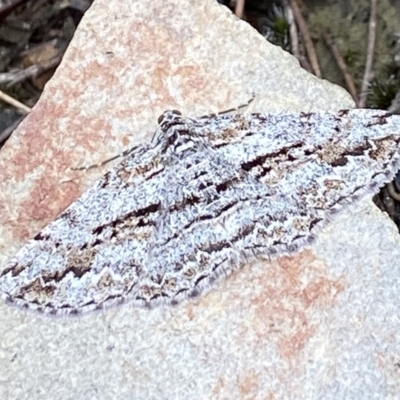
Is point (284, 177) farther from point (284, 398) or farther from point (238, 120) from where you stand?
point (284, 398)

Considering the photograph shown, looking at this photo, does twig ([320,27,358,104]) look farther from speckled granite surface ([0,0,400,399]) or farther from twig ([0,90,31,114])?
twig ([0,90,31,114])

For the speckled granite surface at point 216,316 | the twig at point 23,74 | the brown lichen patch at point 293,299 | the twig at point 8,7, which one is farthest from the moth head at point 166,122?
the twig at point 8,7

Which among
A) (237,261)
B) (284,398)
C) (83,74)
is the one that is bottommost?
(284,398)

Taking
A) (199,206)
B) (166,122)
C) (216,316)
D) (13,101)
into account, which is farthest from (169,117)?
(13,101)

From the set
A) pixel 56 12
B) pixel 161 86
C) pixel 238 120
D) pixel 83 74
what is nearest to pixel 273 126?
pixel 238 120

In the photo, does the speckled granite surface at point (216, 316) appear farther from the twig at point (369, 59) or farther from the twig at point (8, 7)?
the twig at point (8, 7)


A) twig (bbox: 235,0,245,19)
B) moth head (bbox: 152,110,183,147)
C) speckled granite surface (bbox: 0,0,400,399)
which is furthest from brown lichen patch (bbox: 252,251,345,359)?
twig (bbox: 235,0,245,19)

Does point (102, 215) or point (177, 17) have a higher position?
point (177, 17)
